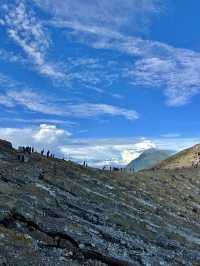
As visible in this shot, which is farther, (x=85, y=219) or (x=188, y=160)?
(x=188, y=160)

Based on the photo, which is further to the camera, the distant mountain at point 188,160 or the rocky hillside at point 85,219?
the distant mountain at point 188,160

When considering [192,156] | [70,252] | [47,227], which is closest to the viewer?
[70,252]

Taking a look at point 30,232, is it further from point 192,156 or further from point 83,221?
point 192,156

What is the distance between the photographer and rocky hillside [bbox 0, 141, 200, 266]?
1427 inches

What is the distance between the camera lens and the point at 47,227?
131 ft

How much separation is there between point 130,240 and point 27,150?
36922 millimetres

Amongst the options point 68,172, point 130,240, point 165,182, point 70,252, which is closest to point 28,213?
point 70,252

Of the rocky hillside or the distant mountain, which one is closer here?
the rocky hillside

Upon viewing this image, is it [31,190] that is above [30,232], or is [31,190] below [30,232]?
above

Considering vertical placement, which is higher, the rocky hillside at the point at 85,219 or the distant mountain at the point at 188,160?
the distant mountain at the point at 188,160

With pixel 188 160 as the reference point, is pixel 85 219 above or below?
below

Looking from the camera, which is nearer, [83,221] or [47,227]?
[47,227]

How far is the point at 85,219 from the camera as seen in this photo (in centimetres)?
4762

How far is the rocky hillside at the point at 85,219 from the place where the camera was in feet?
119
